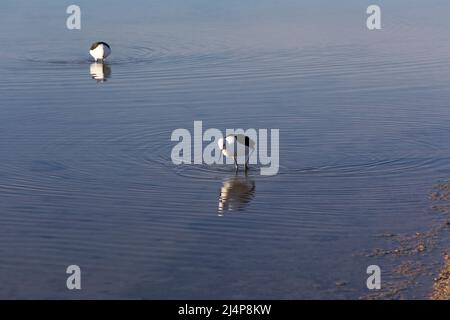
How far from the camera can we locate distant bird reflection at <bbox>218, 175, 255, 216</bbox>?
14.8 metres

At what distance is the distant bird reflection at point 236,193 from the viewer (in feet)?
48.7

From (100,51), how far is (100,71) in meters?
0.79

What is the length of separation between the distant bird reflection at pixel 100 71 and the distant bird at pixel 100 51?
7.8 inches

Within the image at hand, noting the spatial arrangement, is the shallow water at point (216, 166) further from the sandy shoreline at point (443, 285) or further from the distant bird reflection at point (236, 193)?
the sandy shoreline at point (443, 285)

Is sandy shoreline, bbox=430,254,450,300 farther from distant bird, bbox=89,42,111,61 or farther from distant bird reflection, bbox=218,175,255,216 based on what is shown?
distant bird, bbox=89,42,111,61

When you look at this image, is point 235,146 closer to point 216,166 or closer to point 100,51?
point 216,166

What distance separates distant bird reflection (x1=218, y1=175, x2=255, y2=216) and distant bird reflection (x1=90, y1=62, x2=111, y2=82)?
9196 millimetres

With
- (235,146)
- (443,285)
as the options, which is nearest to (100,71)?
(235,146)

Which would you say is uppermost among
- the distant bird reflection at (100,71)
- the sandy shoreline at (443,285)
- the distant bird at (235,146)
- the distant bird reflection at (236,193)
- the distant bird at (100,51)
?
the distant bird at (100,51)

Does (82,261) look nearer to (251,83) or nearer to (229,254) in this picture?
(229,254)

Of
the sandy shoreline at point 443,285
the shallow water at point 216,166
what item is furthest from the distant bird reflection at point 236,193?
the sandy shoreline at point 443,285

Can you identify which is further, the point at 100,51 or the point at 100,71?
the point at 100,51

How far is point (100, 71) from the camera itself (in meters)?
25.5
